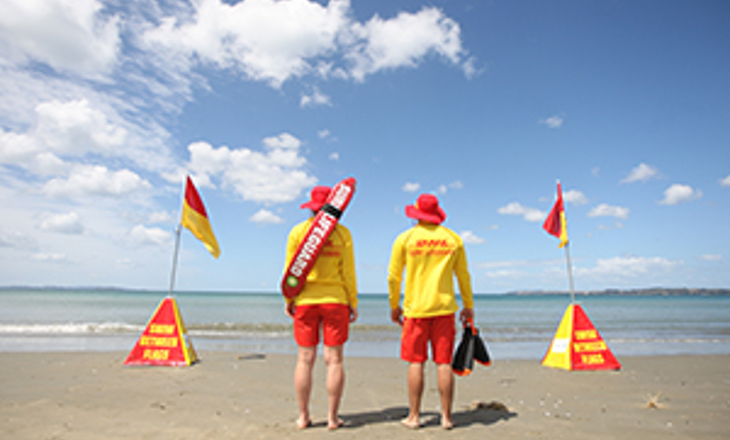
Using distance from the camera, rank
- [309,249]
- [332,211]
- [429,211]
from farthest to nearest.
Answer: [429,211] < [332,211] < [309,249]

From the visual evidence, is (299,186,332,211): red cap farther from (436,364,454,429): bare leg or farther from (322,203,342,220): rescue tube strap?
(436,364,454,429): bare leg

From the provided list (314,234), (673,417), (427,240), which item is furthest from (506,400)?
(314,234)

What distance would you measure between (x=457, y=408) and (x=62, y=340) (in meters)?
12.0

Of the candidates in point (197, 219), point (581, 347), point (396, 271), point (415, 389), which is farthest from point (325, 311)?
point (581, 347)

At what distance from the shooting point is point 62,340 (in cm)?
1188

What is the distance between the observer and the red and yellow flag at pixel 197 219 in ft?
24.8

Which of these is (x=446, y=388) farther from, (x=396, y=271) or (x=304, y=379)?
(x=304, y=379)

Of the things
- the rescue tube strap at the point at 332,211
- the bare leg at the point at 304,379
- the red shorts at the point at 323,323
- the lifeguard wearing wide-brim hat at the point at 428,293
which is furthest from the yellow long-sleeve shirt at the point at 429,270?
the bare leg at the point at 304,379

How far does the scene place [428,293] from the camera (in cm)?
362

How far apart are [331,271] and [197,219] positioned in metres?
4.89

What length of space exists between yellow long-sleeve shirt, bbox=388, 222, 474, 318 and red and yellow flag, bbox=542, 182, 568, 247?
4.75 m

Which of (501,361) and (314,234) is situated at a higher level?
Result: (314,234)

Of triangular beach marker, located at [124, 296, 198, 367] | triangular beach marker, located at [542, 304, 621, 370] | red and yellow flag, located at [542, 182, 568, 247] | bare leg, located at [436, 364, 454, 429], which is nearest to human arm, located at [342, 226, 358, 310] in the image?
bare leg, located at [436, 364, 454, 429]

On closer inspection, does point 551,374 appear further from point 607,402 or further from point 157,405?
point 157,405
